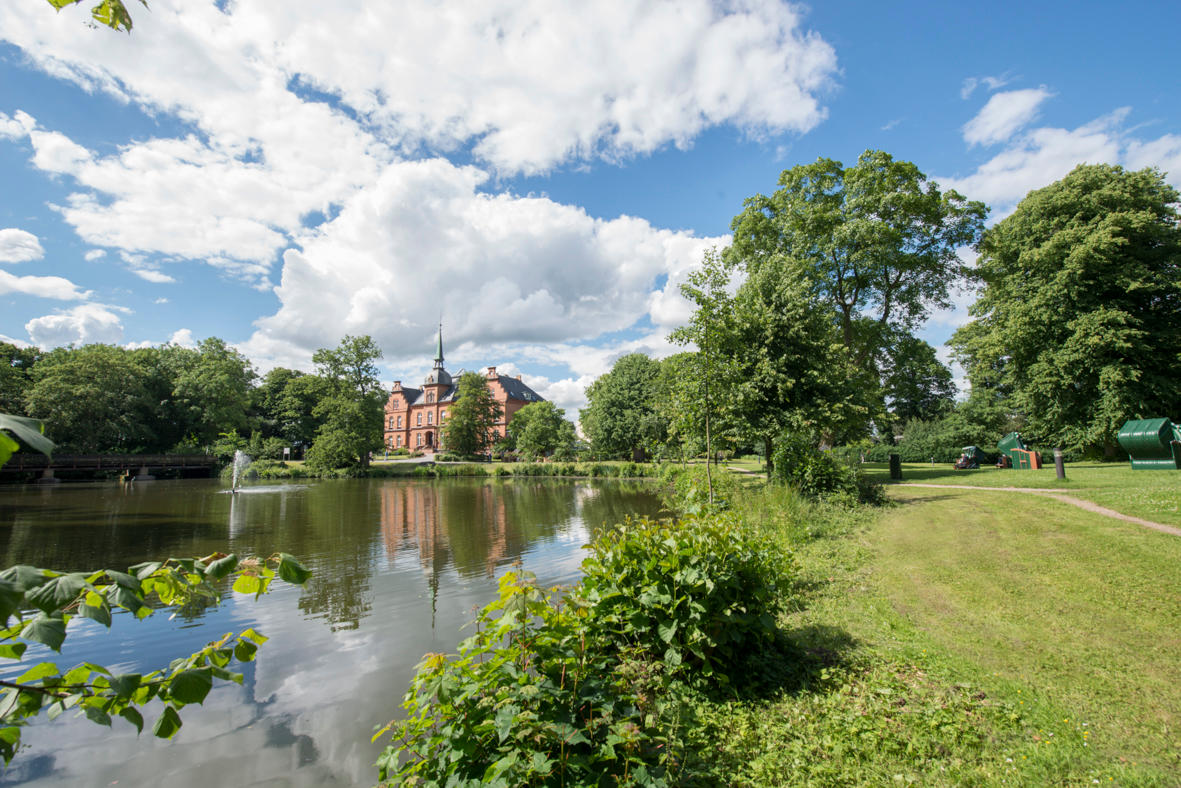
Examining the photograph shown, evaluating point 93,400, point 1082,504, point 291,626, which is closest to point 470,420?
point 93,400

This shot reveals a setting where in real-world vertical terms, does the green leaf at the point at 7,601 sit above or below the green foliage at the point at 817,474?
above

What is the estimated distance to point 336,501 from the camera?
25.3 metres

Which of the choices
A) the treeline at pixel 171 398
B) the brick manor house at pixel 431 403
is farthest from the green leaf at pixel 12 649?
the brick manor house at pixel 431 403

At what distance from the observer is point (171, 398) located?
5112 cm

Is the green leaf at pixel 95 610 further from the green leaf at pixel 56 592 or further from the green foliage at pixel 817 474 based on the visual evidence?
the green foliage at pixel 817 474

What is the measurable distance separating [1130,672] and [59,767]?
9391 mm

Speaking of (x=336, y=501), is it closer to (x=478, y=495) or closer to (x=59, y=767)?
(x=478, y=495)

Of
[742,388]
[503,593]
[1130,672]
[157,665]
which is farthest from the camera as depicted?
[742,388]

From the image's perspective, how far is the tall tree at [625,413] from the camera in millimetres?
47594

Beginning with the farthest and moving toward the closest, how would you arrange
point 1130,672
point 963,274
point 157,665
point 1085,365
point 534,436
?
point 534,436
point 963,274
point 1085,365
point 157,665
point 1130,672

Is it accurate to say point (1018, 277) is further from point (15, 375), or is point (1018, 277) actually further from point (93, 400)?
point (15, 375)

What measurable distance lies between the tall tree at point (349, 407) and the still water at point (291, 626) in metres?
27.0

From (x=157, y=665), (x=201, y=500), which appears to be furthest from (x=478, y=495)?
(x=157, y=665)

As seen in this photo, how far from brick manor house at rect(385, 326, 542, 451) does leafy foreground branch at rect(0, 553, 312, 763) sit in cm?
7545
